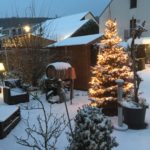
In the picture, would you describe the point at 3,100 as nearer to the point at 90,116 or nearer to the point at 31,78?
the point at 31,78

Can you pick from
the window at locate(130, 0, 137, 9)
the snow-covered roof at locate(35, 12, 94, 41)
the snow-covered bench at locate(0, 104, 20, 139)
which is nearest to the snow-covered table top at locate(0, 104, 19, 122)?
the snow-covered bench at locate(0, 104, 20, 139)

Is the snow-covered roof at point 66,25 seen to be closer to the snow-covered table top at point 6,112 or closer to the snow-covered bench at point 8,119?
the snow-covered table top at point 6,112

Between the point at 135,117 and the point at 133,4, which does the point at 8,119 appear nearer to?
the point at 135,117

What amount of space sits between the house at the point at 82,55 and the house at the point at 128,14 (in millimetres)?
11752

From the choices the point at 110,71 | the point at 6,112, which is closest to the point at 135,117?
the point at 110,71

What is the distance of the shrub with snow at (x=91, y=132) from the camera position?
4.46 meters

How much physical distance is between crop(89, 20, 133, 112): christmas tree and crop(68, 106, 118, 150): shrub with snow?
3379mm

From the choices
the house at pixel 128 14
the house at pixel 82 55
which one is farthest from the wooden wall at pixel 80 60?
the house at pixel 128 14

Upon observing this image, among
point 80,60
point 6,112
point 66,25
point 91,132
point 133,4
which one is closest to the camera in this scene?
point 91,132

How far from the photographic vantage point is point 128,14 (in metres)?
24.4

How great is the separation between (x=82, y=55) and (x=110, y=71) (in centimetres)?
353

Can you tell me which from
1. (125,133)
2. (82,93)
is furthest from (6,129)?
(82,93)

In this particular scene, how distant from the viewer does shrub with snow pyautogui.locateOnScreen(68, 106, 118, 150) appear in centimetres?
446

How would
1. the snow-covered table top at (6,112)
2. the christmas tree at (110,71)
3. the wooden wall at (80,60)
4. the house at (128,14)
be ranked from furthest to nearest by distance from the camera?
the house at (128,14) → the wooden wall at (80,60) → the christmas tree at (110,71) → the snow-covered table top at (6,112)
